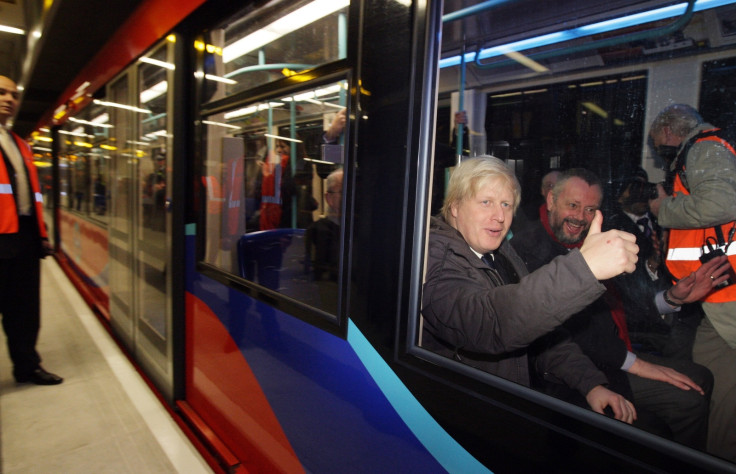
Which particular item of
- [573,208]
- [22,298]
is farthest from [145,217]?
[573,208]

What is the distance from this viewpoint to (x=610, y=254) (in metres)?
0.91

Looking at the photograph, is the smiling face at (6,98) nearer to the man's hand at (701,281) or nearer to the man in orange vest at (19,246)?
the man in orange vest at (19,246)

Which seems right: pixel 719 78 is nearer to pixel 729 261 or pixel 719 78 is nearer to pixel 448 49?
Answer: pixel 729 261

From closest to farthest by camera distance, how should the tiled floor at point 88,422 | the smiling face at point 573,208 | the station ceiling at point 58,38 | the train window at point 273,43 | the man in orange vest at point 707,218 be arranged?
the man in orange vest at point 707,218, the smiling face at point 573,208, the train window at point 273,43, the tiled floor at point 88,422, the station ceiling at point 58,38

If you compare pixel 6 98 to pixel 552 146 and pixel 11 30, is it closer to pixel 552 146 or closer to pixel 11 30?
A: pixel 552 146

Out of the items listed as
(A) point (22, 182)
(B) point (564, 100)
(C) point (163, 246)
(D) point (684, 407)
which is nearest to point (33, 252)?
(A) point (22, 182)

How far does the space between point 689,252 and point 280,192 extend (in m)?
1.32

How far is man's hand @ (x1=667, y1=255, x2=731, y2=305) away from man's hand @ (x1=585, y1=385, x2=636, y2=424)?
251 mm

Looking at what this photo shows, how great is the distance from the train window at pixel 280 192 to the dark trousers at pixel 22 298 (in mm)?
1501

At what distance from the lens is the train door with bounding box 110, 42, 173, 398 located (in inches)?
103

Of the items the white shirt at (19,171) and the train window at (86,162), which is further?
the train window at (86,162)

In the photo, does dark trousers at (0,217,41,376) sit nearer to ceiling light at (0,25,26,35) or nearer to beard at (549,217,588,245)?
beard at (549,217,588,245)

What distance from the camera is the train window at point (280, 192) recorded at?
1.49m

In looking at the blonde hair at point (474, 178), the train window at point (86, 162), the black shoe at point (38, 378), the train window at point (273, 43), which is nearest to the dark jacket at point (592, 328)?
the blonde hair at point (474, 178)
